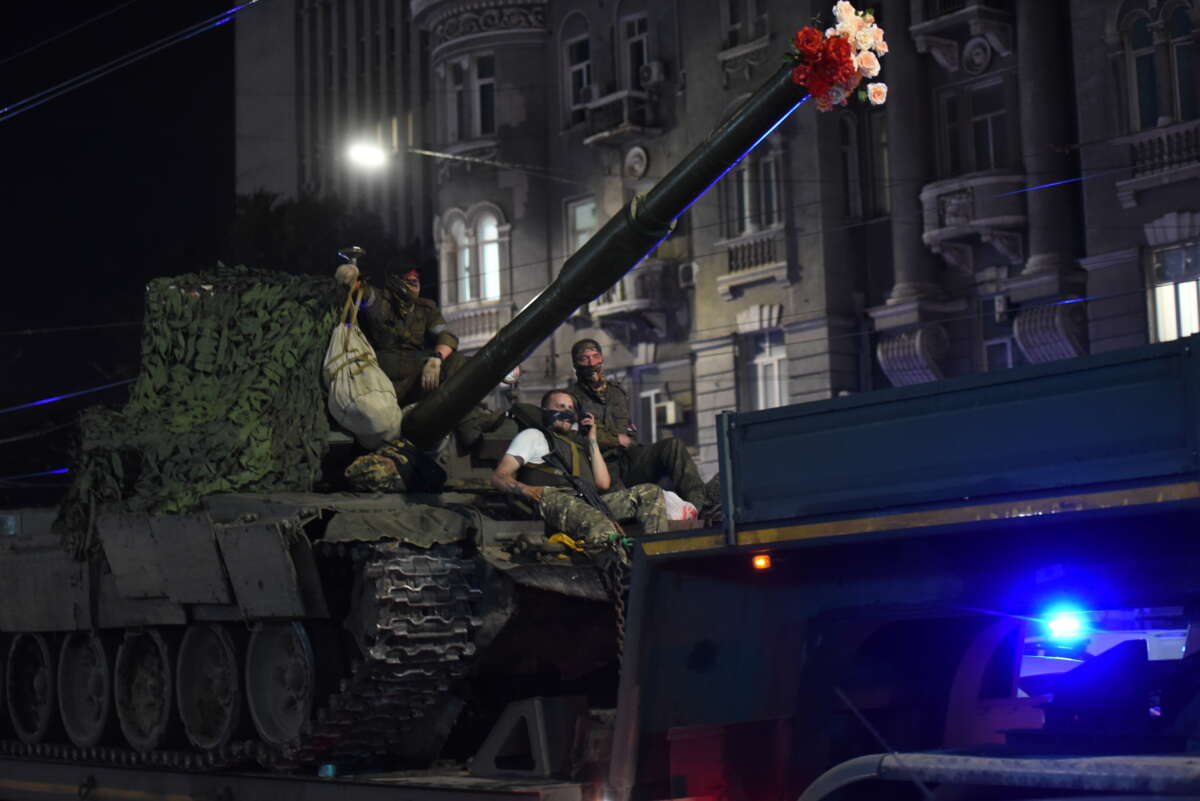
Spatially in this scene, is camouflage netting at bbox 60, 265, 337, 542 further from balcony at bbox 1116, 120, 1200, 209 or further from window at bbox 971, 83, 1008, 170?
window at bbox 971, 83, 1008, 170

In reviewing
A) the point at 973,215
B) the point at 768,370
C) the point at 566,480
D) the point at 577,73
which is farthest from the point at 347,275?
the point at 577,73

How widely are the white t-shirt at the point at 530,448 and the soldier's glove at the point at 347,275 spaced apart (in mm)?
1566

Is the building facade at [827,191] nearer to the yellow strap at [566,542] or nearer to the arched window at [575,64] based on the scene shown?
the arched window at [575,64]

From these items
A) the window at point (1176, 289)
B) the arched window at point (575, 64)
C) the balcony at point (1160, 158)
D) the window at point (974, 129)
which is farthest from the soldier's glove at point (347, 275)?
the arched window at point (575, 64)

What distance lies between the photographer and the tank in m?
8.80

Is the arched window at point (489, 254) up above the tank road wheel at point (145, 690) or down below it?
above

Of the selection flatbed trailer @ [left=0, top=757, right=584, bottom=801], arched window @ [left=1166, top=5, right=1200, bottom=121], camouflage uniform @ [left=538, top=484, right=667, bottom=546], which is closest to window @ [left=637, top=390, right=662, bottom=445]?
arched window @ [left=1166, top=5, right=1200, bottom=121]

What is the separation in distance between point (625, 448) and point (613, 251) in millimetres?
2131

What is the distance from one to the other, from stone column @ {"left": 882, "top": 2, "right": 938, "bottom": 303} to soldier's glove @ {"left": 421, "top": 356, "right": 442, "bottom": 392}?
1642 cm

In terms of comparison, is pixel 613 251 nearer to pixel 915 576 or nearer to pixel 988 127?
pixel 915 576

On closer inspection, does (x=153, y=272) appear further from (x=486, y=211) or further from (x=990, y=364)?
(x=990, y=364)

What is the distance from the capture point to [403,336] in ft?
36.3

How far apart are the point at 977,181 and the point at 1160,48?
3240mm

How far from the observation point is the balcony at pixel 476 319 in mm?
33719
